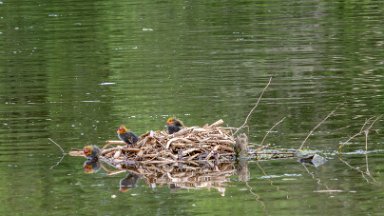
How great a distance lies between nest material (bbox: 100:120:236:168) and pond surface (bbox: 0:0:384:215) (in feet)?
1.75

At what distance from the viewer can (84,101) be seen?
22.5 metres

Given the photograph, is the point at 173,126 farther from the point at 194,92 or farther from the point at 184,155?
the point at 194,92

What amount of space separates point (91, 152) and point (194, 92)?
20.2 ft

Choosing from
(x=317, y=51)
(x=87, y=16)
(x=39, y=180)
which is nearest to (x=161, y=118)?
(x=39, y=180)

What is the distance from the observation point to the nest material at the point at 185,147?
16547 millimetres

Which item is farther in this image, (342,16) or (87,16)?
(87,16)

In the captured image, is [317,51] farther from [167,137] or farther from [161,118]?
[167,137]

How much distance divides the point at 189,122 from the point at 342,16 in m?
17.8

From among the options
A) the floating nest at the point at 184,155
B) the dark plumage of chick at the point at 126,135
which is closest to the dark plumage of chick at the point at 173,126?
the floating nest at the point at 184,155

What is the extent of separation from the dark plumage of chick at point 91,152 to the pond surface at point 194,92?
32 cm

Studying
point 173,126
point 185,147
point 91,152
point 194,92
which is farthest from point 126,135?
point 194,92

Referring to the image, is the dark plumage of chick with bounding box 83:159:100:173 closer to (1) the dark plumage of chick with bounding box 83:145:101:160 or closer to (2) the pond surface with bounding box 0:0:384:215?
(1) the dark plumage of chick with bounding box 83:145:101:160

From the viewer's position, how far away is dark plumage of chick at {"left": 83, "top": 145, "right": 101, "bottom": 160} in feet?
55.4

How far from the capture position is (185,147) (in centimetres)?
1658
